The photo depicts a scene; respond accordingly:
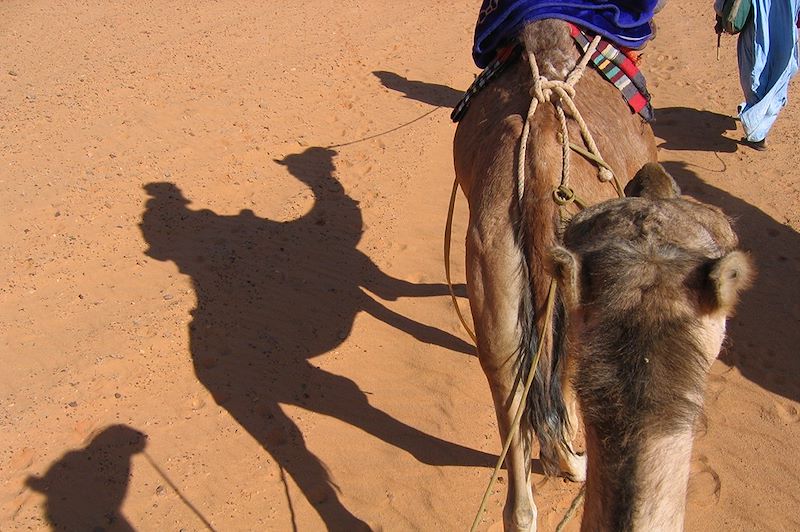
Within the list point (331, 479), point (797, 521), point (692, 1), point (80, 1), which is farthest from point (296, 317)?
point (692, 1)

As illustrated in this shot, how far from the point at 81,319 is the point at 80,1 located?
24.8 feet

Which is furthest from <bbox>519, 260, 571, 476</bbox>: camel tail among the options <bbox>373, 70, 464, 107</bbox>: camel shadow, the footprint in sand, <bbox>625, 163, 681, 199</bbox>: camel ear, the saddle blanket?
<bbox>373, 70, 464, 107</bbox>: camel shadow

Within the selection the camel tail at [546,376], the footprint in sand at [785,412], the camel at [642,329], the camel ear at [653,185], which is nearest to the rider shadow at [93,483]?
the camel tail at [546,376]

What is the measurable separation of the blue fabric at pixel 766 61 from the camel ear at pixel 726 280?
6.57 m

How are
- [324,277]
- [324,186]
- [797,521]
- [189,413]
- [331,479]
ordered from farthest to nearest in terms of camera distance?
[324,186] < [324,277] < [189,413] < [331,479] < [797,521]

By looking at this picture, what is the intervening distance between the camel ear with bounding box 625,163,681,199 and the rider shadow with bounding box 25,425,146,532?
11.7ft

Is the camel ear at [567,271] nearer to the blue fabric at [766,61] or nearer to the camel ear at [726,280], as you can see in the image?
the camel ear at [726,280]

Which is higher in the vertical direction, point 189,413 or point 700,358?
point 700,358

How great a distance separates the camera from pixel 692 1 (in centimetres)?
1163

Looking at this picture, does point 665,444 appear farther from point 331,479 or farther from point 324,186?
point 324,186

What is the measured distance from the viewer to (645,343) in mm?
1690

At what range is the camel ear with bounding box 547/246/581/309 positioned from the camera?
176 centimetres

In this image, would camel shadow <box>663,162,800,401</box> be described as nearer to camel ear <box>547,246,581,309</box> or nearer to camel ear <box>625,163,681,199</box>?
camel ear <box>625,163,681,199</box>

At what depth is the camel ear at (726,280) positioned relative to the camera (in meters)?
1.61
